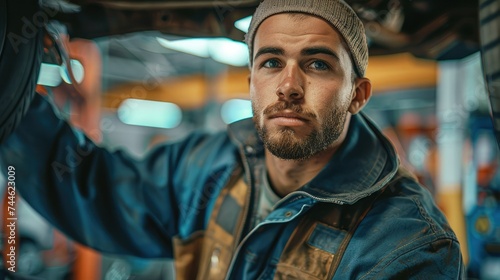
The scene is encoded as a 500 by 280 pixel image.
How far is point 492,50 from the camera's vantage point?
0.76 m

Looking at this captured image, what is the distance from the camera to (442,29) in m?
1.21

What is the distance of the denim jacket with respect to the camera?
80cm

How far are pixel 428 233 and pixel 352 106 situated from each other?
0.23 meters

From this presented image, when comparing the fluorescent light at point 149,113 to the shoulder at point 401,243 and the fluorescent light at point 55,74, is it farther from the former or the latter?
the shoulder at point 401,243

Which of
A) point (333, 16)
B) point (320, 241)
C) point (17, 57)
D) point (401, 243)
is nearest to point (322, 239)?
point (320, 241)

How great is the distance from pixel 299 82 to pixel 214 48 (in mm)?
663

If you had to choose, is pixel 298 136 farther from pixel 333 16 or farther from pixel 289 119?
pixel 333 16

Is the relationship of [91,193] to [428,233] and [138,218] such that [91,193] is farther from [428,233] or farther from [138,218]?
[428,233]

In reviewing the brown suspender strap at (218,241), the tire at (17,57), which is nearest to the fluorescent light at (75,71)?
the tire at (17,57)

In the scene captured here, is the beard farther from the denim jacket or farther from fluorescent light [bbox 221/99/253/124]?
fluorescent light [bbox 221/99/253/124]

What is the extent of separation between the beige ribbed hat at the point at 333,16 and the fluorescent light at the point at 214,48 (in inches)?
14.7

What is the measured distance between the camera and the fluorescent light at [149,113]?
1.49 metres

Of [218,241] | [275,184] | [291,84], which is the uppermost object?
[291,84]

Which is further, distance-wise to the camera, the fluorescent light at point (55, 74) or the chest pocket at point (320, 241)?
the fluorescent light at point (55, 74)
